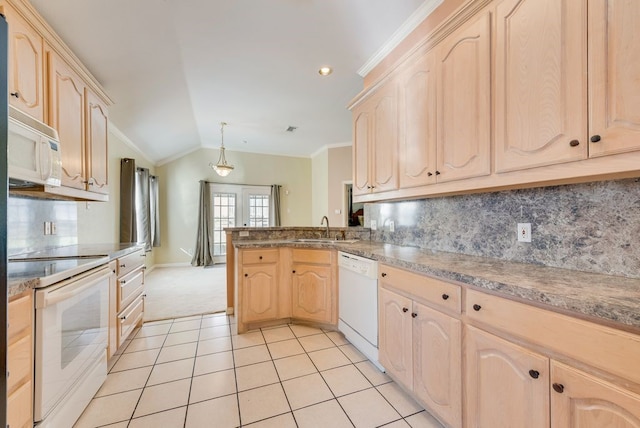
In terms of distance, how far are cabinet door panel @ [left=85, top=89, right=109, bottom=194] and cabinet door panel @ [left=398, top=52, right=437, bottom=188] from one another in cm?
274

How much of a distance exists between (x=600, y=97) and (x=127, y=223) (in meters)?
5.48

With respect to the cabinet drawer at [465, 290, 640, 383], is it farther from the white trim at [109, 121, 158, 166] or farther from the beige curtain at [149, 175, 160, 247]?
the beige curtain at [149, 175, 160, 247]

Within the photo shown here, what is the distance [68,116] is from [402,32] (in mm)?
2748

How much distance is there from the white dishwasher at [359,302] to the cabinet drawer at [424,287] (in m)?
0.17

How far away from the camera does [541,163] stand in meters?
1.17

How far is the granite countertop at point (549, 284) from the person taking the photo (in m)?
0.77

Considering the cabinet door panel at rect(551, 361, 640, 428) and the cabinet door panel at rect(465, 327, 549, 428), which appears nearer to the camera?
the cabinet door panel at rect(551, 361, 640, 428)

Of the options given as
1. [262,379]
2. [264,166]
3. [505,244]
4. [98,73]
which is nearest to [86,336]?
[262,379]

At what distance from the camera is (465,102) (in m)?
1.53

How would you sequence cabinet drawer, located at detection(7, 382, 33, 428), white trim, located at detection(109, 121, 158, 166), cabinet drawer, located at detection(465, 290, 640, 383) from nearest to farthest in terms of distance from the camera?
cabinet drawer, located at detection(465, 290, 640, 383) < cabinet drawer, located at detection(7, 382, 33, 428) < white trim, located at detection(109, 121, 158, 166)

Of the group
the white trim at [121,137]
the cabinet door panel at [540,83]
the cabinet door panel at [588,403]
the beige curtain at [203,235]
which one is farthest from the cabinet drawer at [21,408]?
the beige curtain at [203,235]

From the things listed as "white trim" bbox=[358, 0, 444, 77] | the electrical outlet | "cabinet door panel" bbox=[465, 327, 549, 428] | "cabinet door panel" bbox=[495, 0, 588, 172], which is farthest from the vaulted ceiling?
"cabinet door panel" bbox=[465, 327, 549, 428]

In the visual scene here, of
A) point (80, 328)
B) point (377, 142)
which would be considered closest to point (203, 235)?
point (80, 328)

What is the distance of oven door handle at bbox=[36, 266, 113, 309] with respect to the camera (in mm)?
1184
